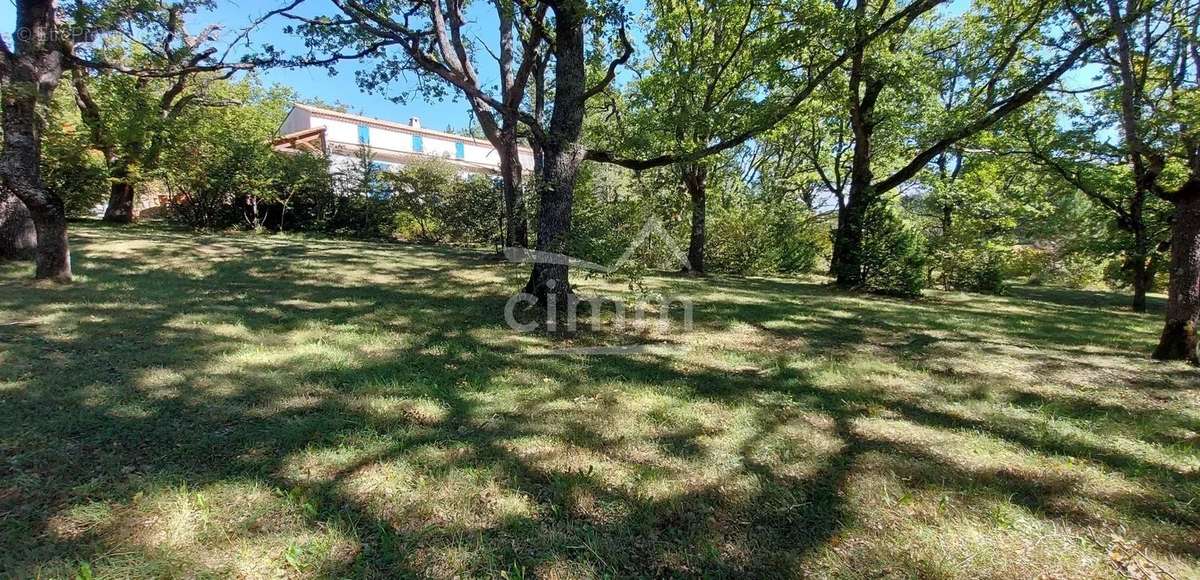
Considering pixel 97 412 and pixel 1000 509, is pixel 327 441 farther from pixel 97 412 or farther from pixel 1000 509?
pixel 1000 509

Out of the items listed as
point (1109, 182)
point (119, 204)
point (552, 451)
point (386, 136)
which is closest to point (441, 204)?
point (119, 204)

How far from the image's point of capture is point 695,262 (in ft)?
44.2

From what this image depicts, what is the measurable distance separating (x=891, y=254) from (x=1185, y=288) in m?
4.73

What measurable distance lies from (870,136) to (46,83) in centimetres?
1416

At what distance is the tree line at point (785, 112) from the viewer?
5.58 m

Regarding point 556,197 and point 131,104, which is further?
point 131,104

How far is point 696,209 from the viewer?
12.8m

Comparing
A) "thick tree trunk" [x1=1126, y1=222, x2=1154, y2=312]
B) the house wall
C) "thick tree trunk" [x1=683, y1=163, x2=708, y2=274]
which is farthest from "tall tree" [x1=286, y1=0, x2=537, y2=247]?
the house wall

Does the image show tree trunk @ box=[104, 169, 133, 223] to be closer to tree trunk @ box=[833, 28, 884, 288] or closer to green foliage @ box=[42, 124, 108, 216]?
green foliage @ box=[42, 124, 108, 216]

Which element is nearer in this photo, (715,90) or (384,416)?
(384,416)

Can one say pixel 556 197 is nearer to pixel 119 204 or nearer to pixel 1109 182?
pixel 1109 182

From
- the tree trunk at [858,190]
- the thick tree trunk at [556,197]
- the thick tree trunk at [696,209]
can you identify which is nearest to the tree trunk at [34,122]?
the thick tree trunk at [556,197]

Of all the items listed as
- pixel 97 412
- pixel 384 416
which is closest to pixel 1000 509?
pixel 384 416

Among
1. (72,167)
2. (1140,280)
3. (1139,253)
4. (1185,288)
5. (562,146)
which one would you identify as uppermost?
(72,167)
